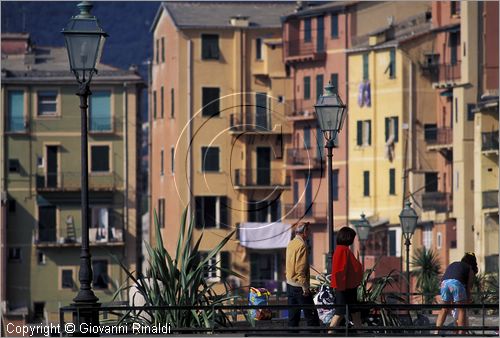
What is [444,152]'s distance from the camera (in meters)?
93.0

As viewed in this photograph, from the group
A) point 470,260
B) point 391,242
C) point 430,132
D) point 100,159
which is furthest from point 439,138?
point 470,260

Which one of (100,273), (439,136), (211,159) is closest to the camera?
(439,136)

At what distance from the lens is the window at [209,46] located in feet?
341

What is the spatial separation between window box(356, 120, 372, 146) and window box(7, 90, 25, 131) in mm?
16337

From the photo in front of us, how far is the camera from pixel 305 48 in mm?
102750

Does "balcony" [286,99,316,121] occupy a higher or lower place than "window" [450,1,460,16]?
lower

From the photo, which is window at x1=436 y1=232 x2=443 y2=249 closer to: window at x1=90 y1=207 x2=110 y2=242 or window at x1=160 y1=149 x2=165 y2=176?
window at x1=160 y1=149 x2=165 y2=176

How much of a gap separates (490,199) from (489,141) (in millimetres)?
2569

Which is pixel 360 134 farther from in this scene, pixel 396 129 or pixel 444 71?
pixel 444 71

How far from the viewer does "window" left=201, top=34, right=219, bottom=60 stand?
10381 centimetres

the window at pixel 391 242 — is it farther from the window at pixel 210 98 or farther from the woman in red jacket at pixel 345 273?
the woman in red jacket at pixel 345 273

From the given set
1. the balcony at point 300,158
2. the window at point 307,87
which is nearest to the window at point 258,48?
the window at point 307,87

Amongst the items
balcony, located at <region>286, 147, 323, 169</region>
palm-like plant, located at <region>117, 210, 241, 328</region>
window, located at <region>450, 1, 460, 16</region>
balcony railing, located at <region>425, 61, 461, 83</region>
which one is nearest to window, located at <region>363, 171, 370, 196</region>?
balcony, located at <region>286, 147, 323, 169</region>

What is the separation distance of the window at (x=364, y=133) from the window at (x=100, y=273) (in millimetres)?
12765
